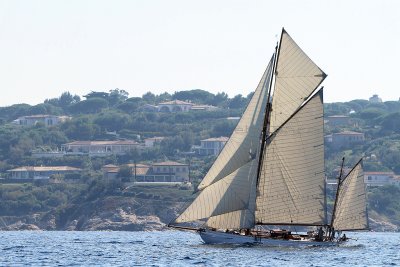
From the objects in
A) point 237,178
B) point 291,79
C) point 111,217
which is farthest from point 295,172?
point 111,217

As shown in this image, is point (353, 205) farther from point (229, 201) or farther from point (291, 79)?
point (291, 79)

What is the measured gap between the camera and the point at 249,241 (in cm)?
8850

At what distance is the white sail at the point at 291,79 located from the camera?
8575cm

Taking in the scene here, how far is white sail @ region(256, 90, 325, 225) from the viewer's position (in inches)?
3406

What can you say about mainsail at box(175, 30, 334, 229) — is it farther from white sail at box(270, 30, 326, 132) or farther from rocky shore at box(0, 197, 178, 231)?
rocky shore at box(0, 197, 178, 231)

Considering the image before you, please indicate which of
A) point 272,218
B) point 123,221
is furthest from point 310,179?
point 123,221

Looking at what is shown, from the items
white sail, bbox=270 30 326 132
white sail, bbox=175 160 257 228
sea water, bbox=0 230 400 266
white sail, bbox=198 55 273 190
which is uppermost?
white sail, bbox=270 30 326 132

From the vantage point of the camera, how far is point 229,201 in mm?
86188

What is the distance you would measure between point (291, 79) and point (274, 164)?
5.80 meters

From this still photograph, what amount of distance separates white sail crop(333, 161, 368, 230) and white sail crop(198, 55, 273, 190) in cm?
1532

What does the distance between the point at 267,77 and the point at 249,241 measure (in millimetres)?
11299

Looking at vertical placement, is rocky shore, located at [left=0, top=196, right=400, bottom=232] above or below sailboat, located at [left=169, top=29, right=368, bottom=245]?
below

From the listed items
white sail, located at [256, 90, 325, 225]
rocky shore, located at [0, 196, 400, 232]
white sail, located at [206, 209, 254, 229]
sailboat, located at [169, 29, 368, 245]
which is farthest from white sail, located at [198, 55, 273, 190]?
rocky shore, located at [0, 196, 400, 232]

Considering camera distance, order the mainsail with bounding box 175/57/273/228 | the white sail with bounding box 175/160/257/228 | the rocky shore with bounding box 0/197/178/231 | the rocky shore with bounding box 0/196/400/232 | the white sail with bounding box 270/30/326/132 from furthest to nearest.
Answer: the rocky shore with bounding box 0/196/400/232 < the rocky shore with bounding box 0/197/178/231 < the white sail with bounding box 270/30/326/132 < the white sail with bounding box 175/160/257/228 < the mainsail with bounding box 175/57/273/228
